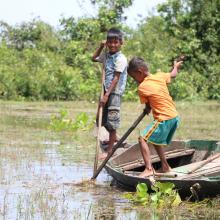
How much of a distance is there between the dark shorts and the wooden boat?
1.04 feet

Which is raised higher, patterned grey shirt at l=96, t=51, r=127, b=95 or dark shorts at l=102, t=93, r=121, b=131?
patterned grey shirt at l=96, t=51, r=127, b=95

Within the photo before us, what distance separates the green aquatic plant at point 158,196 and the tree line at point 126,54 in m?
15.6

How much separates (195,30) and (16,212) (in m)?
19.9

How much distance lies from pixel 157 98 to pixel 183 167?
948 millimetres

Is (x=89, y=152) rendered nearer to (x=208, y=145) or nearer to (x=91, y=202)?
(x=208, y=145)

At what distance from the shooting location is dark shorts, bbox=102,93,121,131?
7.60m

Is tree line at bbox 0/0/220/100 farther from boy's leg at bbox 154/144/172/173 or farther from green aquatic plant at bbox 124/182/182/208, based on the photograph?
green aquatic plant at bbox 124/182/182/208

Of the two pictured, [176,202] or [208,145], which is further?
[208,145]

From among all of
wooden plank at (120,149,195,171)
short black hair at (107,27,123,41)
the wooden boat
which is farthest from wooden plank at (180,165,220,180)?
short black hair at (107,27,123,41)

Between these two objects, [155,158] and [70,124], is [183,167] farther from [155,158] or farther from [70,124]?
[70,124]

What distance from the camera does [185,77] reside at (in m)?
23.2

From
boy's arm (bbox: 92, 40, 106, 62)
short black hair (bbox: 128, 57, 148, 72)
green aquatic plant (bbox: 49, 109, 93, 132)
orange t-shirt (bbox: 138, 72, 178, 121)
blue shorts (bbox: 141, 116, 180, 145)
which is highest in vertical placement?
boy's arm (bbox: 92, 40, 106, 62)

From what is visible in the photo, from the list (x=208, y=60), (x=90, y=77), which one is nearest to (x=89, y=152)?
(x=90, y=77)

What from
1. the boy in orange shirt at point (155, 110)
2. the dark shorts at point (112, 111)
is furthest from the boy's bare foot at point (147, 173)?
the dark shorts at point (112, 111)
